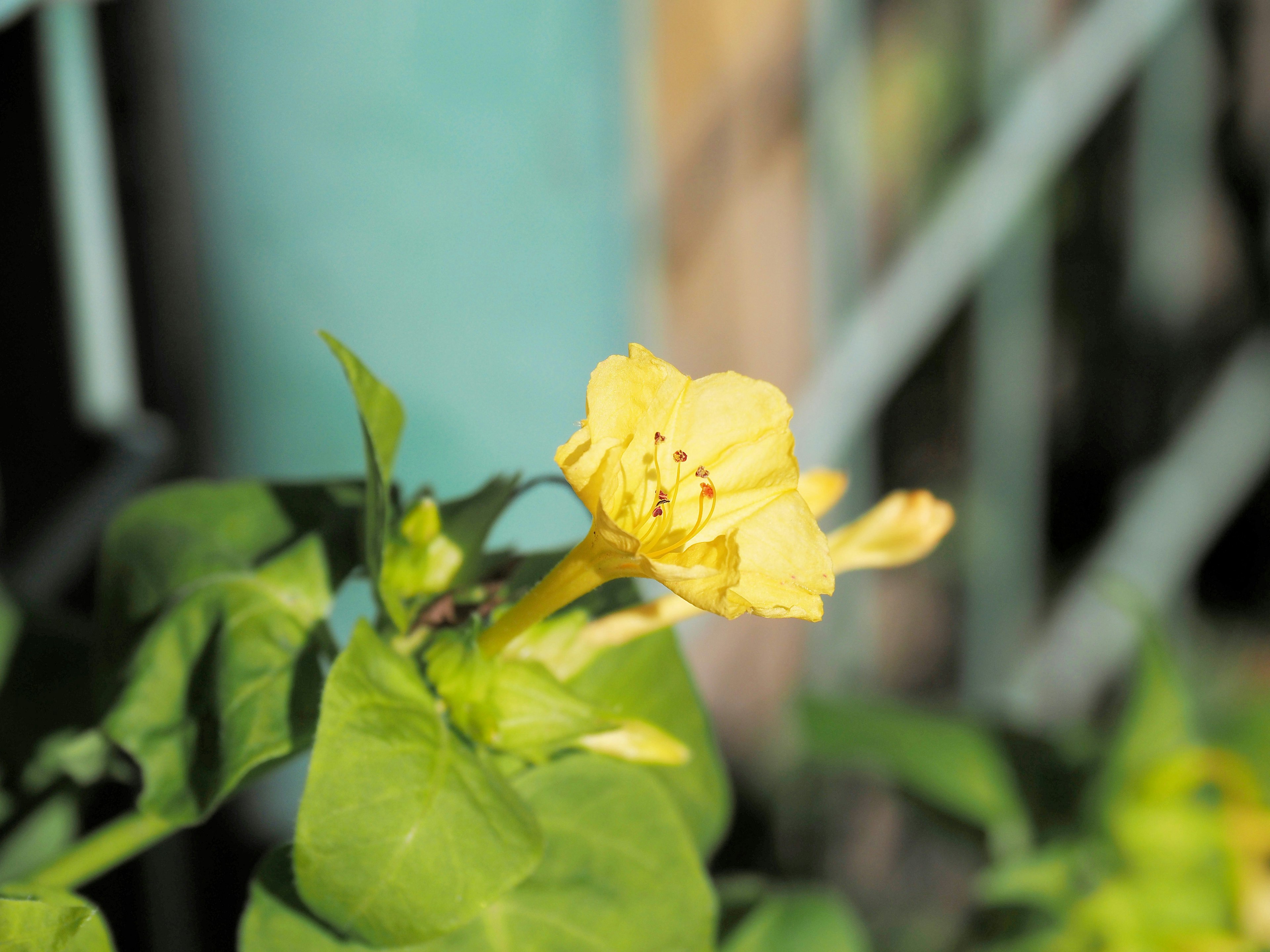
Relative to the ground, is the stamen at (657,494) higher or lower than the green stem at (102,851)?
higher

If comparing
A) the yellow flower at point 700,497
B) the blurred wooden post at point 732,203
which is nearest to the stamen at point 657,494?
the yellow flower at point 700,497

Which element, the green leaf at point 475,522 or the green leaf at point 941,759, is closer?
the green leaf at point 475,522

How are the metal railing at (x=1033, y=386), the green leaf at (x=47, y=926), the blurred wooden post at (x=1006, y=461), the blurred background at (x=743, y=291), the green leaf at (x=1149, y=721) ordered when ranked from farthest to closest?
the blurred wooden post at (x=1006, y=461)
the metal railing at (x=1033, y=386)
the green leaf at (x=1149, y=721)
the blurred background at (x=743, y=291)
the green leaf at (x=47, y=926)

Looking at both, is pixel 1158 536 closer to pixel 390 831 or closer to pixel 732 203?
pixel 732 203

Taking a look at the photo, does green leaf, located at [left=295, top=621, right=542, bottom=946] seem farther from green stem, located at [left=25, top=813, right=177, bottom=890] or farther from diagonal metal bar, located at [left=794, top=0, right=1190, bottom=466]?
diagonal metal bar, located at [left=794, top=0, right=1190, bottom=466]

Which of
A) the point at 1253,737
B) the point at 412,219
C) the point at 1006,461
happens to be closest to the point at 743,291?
the point at 1006,461

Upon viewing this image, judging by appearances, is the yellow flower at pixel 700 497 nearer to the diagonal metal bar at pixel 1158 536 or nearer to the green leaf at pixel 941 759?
the green leaf at pixel 941 759
